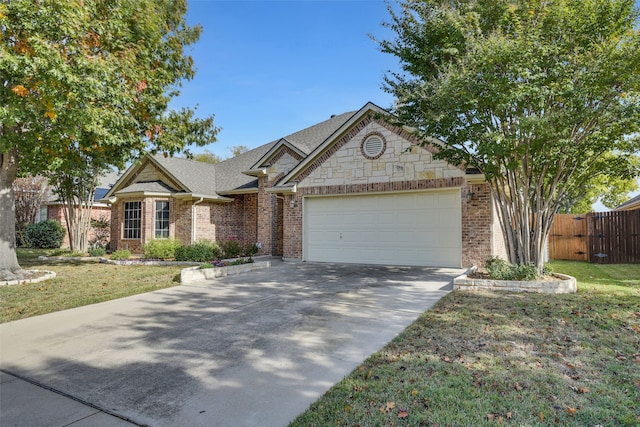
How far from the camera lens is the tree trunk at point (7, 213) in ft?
32.3

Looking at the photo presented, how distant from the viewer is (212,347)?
14.8ft

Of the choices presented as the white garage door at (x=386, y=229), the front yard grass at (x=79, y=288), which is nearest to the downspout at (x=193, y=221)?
the front yard grass at (x=79, y=288)

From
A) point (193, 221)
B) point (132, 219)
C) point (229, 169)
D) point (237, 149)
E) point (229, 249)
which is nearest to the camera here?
point (229, 249)

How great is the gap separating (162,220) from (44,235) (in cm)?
1029

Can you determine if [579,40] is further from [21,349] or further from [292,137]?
[292,137]

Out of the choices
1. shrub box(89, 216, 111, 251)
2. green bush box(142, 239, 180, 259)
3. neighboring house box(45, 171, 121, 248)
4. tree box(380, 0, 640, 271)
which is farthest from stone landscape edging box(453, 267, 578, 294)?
neighboring house box(45, 171, 121, 248)

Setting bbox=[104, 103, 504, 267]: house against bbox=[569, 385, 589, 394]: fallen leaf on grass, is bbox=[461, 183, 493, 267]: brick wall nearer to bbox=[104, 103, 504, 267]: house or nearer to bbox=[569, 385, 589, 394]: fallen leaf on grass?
bbox=[104, 103, 504, 267]: house

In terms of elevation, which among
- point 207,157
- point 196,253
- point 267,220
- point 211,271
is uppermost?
point 207,157

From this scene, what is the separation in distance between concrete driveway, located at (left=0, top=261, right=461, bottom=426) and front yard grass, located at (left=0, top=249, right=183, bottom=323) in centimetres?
65

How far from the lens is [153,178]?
17.4 metres

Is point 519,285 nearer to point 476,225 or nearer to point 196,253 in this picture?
point 476,225

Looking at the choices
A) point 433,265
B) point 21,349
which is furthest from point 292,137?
point 21,349

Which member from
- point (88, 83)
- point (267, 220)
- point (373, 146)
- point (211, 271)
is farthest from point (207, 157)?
point (88, 83)

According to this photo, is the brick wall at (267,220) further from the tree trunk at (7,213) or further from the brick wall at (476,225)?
the tree trunk at (7,213)
